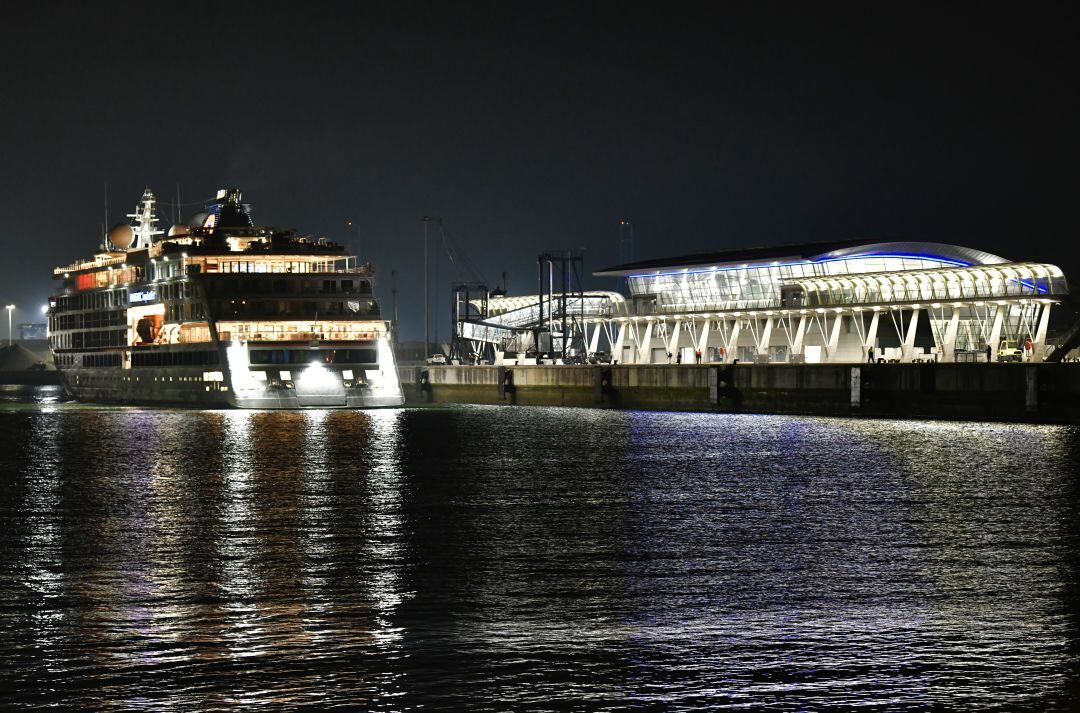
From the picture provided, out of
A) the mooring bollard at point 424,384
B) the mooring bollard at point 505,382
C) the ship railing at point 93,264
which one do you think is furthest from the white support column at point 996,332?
the ship railing at point 93,264

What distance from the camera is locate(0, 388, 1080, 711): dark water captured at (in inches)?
785

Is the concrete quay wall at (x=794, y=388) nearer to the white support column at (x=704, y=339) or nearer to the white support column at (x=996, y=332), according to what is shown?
the white support column at (x=704, y=339)

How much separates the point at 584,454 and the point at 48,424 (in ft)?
167

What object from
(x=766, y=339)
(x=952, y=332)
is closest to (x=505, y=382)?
(x=766, y=339)

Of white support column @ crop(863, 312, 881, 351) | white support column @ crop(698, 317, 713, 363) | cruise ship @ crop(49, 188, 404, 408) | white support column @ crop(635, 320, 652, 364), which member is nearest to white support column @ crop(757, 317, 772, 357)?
white support column @ crop(698, 317, 713, 363)

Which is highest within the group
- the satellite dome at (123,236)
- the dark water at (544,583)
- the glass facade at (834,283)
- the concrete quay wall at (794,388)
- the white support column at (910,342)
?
the satellite dome at (123,236)

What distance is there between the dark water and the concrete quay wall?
884 inches

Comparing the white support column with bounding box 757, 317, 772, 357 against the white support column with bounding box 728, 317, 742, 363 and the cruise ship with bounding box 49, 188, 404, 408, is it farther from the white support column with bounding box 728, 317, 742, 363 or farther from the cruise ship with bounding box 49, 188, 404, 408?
the cruise ship with bounding box 49, 188, 404, 408

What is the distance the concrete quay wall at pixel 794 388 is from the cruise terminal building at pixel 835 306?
13081 mm

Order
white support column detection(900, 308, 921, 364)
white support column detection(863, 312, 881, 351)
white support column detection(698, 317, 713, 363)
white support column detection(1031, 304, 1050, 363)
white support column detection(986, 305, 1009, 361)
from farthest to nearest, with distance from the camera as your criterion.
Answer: white support column detection(698, 317, 713, 363)
white support column detection(863, 312, 881, 351)
white support column detection(900, 308, 921, 364)
white support column detection(986, 305, 1009, 361)
white support column detection(1031, 304, 1050, 363)

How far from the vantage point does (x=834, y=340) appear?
404 feet

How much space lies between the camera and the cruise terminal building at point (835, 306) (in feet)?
361

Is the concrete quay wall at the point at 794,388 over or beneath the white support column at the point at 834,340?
beneath

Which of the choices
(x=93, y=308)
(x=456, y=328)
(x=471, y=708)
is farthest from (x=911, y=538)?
(x=456, y=328)
